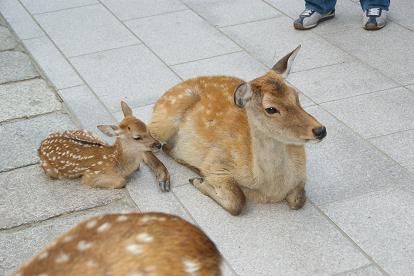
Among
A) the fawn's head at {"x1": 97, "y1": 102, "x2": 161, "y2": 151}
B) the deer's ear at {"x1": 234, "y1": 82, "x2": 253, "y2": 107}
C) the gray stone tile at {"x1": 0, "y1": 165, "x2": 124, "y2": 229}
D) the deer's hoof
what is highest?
Answer: the deer's ear at {"x1": 234, "y1": 82, "x2": 253, "y2": 107}

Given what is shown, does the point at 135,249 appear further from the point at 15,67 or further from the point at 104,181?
the point at 15,67

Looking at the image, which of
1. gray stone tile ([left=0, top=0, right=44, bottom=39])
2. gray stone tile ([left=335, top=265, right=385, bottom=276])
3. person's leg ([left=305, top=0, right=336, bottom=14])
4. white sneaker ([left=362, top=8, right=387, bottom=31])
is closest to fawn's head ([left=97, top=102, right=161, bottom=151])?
gray stone tile ([left=335, top=265, right=385, bottom=276])

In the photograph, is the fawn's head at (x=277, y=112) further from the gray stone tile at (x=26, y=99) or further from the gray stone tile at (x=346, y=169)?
the gray stone tile at (x=26, y=99)

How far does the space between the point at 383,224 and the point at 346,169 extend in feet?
2.08

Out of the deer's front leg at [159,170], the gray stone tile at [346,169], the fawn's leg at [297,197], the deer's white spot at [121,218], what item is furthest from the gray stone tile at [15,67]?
the deer's white spot at [121,218]

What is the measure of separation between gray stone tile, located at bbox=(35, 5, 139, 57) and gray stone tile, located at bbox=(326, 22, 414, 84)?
6.38 feet

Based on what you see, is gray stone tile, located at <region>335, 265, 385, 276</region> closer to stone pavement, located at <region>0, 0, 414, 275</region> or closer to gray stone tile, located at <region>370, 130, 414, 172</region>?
stone pavement, located at <region>0, 0, 414, 275</region>

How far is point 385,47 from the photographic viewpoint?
21.5 ft

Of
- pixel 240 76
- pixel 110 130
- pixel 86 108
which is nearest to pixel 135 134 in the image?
pixel 110 130

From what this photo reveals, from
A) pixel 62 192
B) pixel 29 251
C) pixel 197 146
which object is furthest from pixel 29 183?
pixel 197 146

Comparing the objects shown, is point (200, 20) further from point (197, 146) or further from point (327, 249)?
point (327, 249)

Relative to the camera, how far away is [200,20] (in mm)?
7305

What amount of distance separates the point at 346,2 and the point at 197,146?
364 centimetres

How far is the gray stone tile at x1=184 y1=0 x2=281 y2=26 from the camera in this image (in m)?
7.29
